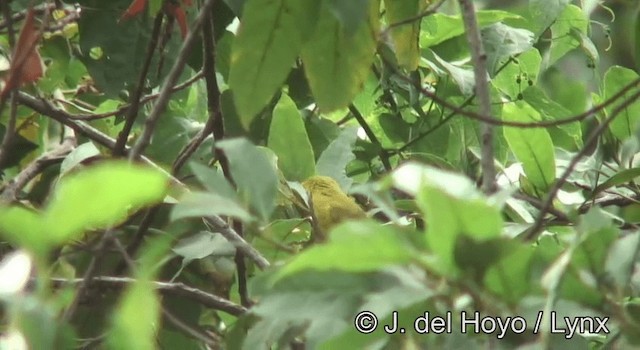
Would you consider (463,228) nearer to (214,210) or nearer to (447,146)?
(214,210)

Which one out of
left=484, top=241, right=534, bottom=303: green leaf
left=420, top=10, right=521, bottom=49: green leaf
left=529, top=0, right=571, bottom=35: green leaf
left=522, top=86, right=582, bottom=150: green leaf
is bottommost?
left=522, top=86, right=582, bottom=150: green leaf

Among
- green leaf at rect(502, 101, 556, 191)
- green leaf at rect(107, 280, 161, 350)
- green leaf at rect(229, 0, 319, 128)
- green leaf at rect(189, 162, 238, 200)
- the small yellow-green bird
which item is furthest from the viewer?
the small yellow-green bird

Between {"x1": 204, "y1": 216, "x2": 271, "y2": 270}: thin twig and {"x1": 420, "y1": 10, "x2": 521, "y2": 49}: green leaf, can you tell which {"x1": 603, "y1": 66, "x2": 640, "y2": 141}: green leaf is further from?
{"x1": 204, "y1": 216, "x2": 271, "y2": 270}: thin twig

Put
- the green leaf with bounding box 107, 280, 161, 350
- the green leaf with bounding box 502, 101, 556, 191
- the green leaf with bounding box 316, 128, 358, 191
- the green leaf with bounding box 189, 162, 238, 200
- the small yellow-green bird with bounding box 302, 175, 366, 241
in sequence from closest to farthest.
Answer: the green leaf with bounding box 107, 280, 161, 350
the green leaf with bounding box 189, 162, 238, 200
the green leaf with bounding box 502, 101, 556, 191
the small yellow-green bird with bounding box 302, 175, 366, 241
the green leaf with bounding box 316, 128, 358, 191

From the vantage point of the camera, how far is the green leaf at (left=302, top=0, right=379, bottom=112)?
34.5 inches

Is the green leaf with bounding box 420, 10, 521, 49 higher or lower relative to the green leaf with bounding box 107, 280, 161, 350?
lower

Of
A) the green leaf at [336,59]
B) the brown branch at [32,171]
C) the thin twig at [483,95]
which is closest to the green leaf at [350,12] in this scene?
the thin twig at [483,95]

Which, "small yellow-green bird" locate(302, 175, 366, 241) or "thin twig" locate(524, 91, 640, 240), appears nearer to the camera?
"thin twig" locate(524, 91, 640, 240)

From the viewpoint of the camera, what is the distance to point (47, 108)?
1166 mm

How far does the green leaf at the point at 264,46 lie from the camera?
0.82 meters

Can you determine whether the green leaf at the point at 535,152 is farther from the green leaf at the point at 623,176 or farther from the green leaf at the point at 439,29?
the green leaf at the point at 439,29

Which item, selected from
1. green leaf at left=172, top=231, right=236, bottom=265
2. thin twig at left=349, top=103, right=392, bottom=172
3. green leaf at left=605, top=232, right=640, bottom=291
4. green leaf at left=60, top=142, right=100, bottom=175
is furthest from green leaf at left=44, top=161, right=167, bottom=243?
thin twig at left=349, top=103, right=392, bottom=172

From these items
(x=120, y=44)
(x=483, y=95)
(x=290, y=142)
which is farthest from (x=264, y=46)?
(x=120, y=44)

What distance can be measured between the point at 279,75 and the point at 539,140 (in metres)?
0.26
